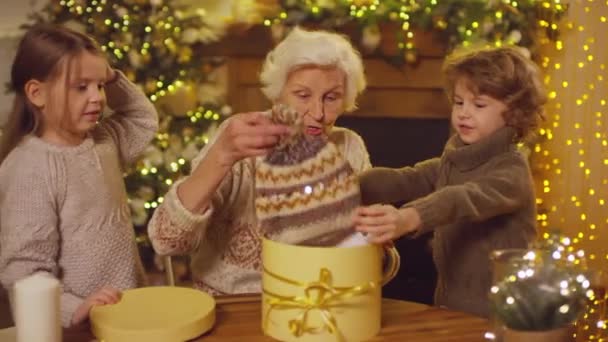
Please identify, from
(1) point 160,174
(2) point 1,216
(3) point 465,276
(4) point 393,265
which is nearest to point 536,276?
(4) point 393,265

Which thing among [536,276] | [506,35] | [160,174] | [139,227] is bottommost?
[139,227]

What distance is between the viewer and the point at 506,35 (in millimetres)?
3311

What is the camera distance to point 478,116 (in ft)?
5.94

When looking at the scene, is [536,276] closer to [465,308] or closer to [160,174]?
[465,308]

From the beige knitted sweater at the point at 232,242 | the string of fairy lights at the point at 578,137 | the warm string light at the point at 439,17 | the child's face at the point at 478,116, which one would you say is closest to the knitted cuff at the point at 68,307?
the beige knitted sweater at the point at 232,242

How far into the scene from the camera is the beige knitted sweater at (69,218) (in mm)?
1635

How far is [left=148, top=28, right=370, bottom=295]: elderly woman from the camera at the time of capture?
1439 mm

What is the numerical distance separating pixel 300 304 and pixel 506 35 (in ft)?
7.74

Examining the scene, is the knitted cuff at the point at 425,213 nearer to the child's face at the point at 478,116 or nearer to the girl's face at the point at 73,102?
the child's face at the point at 478,116

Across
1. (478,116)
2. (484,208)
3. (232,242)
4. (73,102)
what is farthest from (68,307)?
(478,116)

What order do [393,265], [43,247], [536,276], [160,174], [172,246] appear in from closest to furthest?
[536,276] < [393,265] < [172,246] < [43,247] < [160,174]

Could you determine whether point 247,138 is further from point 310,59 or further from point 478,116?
point 478,116

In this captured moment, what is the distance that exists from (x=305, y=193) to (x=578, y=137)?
2.49 meters

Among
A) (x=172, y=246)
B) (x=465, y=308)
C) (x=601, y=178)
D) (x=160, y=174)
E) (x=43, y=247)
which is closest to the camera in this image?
(x=172, y=246)
